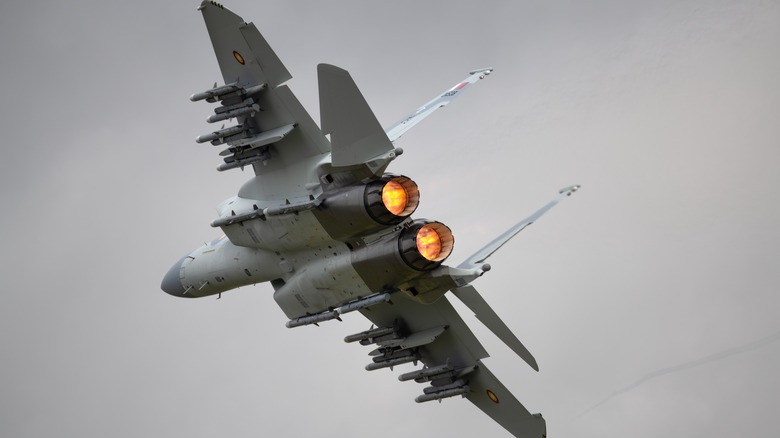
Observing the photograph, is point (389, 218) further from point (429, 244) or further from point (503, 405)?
point (503, 405)

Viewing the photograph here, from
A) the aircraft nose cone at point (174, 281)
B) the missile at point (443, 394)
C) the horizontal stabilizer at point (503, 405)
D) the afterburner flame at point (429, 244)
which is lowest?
the horizontal stabilizer at point (503, 405)

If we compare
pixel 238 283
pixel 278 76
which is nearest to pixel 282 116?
pixel 278 76

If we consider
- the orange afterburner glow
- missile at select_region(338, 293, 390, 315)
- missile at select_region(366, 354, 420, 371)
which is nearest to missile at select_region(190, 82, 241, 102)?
the orange afterburner glow

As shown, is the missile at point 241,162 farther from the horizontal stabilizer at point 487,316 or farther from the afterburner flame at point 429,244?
the horizontal stabilizer at point 487,316

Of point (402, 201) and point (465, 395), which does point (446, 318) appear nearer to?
point (465, 395)

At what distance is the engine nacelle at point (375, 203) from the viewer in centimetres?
2011

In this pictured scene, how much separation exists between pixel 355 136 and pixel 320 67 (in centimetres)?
112

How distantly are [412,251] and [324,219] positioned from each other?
1324 mm

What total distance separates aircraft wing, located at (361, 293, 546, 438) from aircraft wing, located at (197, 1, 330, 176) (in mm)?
3642

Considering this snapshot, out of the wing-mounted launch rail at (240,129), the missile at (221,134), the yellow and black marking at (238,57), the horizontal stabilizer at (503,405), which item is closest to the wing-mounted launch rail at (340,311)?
the wing-mounted launch rail at (240,129)

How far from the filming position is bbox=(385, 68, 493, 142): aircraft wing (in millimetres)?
21328

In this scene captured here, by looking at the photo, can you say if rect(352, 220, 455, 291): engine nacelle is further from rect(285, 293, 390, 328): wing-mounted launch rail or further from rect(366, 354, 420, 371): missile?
rect(366, 354, 420, 371): missile

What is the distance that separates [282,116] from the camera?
2095 cm

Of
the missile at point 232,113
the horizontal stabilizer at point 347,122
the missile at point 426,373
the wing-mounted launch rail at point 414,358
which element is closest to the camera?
the horizontal stabilizer at point 347,122
